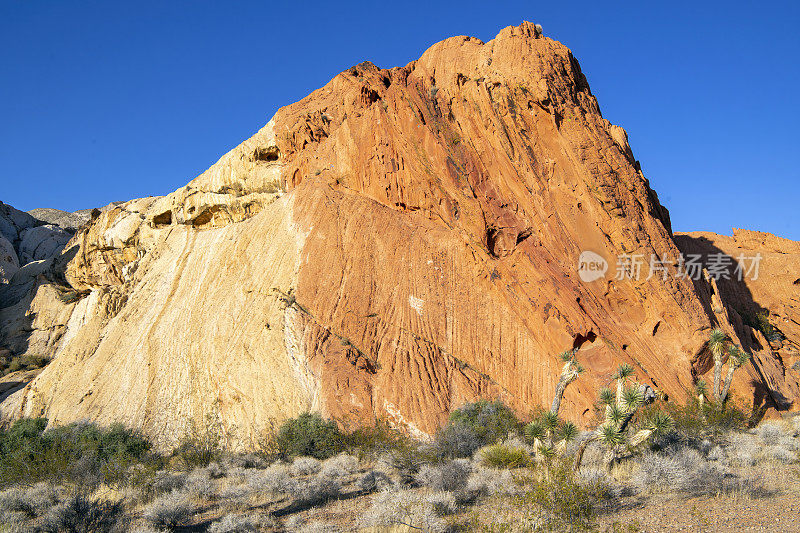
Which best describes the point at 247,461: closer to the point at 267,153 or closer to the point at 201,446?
the point at 201,446

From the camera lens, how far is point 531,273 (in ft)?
74.6

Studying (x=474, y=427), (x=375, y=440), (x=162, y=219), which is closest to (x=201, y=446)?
(x=375, y=440)

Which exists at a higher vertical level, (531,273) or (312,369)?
(531,273)

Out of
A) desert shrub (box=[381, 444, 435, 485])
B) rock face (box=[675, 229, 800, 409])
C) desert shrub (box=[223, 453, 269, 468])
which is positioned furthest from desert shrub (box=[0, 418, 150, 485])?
rock face (box=[675, 229, 800, 409])

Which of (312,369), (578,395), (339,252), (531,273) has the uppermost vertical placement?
(339,252)

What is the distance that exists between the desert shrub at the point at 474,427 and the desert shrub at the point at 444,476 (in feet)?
7.01

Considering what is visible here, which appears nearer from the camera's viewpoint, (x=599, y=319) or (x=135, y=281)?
(x=599, y=319)

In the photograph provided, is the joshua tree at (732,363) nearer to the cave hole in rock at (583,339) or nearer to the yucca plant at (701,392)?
the yucca plant at (701,392)

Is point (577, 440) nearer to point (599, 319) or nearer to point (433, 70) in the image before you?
point (599, 319)

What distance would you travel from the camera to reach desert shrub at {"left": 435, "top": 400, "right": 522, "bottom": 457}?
1755 cm

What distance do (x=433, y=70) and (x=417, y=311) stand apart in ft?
45.2

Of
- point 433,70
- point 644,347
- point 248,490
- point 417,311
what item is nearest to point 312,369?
point 417,311

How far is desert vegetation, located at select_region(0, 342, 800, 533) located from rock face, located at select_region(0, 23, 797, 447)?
1.46 meters

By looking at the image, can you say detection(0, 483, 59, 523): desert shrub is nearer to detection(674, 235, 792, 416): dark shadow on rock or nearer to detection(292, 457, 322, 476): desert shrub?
detection(292, 457, 322, 476): desert shrub
